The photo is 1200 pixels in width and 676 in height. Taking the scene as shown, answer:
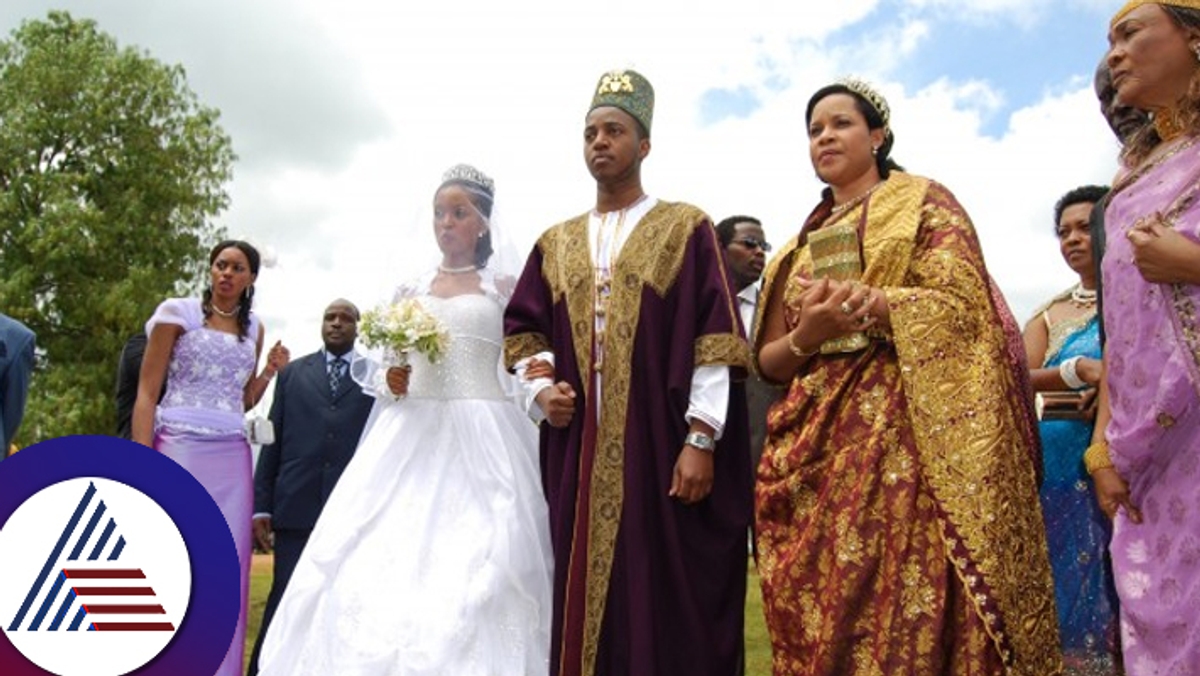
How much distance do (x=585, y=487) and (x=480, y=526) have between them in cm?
79

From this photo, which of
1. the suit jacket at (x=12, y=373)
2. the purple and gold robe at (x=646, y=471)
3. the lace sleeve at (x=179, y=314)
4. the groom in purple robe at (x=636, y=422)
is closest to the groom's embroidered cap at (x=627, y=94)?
the groom in purple robe at (x=636, y=422)

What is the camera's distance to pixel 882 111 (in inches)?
151

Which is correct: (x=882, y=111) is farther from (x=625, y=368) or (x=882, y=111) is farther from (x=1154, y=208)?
(x=625, y=368)

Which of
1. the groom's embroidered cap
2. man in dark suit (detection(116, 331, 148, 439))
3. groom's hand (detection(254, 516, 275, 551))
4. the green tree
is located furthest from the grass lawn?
the green tree

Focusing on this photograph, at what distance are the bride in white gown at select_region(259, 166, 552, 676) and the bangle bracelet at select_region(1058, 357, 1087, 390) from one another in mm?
2201

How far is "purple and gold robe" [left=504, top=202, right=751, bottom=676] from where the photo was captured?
4.07 meters

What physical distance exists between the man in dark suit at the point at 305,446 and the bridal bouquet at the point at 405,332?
1871 mm

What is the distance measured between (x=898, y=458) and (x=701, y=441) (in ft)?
2.93

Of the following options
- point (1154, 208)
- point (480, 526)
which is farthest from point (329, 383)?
point (1154, 208)

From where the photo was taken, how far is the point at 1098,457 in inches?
124

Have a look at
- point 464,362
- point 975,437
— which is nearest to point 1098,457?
point 975,437

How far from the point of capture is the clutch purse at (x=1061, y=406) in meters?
3.98

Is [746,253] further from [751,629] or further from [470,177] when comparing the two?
[751,629]

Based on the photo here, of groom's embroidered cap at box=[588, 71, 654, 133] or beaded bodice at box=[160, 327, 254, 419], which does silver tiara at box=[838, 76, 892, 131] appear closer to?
groom's embroidered cap at box=[588, 71, 654, 133]
